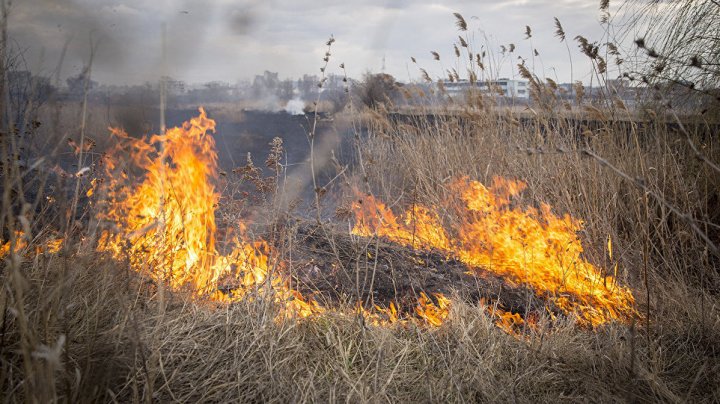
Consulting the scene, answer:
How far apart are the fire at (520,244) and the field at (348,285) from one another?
0.02 metres

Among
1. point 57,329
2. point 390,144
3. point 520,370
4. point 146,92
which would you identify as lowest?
point 520,370

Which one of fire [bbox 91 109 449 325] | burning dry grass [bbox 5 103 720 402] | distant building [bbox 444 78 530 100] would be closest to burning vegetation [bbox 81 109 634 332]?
fire [bbox 91 109 449 325]

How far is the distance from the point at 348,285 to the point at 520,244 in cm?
167

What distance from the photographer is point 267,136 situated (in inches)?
609

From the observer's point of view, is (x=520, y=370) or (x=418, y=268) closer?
(x=520, y=370)

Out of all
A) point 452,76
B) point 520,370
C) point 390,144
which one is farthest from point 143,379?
point 390,144

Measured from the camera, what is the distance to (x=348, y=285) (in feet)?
12.9

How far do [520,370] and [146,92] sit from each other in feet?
17.7

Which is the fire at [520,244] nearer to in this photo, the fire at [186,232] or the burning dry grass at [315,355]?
the burning dry grass at [315,355]

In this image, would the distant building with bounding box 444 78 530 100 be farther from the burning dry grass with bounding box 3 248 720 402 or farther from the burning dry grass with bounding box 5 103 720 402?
the burning dry grass with bounding box 3 248 720 402

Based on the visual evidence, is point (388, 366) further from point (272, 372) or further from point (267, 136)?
point (267, 136)

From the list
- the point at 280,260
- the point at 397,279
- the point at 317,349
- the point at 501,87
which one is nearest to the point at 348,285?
the point at 397,279

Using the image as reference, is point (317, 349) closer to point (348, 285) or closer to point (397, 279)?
point (348, 285)

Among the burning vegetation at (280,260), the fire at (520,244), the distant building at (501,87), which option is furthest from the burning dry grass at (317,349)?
the distant building at (501,87)
